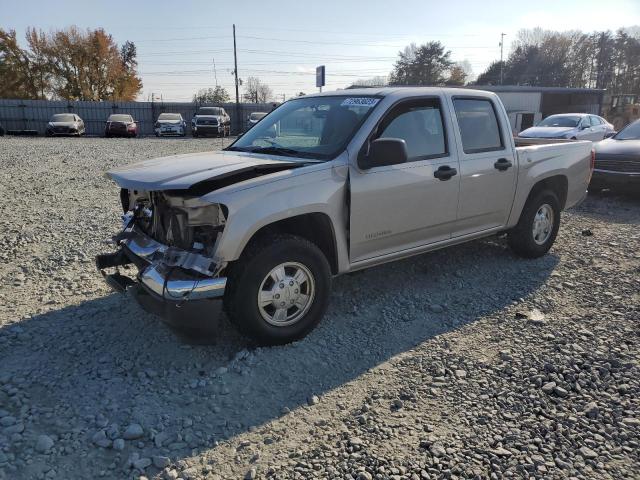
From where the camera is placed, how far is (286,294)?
12.3ft

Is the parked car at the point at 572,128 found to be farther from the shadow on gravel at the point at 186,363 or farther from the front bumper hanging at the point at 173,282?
the front bumper hanging at the point at 173,282

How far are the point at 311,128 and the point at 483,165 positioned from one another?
5.77ft

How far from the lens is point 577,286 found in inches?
204

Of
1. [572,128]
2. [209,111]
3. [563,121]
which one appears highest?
[209,111]

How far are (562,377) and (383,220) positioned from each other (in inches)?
68.3

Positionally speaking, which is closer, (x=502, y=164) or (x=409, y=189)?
(x=409, y=189)

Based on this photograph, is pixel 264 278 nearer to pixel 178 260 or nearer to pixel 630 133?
pixel 178 260

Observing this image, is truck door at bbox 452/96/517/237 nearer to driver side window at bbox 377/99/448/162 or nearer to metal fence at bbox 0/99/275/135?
driver side window at bbox 377/99/448/162

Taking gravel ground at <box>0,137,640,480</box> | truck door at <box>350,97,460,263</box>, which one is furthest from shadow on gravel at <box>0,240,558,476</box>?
truck door at <box>350,97,460,263</box>

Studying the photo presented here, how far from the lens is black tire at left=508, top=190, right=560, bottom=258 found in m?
5.80

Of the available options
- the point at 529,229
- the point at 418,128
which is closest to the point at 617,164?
the point at 529,229

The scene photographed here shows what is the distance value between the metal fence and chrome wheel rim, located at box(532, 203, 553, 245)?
3139 centimetres

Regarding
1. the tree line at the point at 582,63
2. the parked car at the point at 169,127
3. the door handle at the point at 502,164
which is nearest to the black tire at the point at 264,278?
the door handle at the point at 502,164

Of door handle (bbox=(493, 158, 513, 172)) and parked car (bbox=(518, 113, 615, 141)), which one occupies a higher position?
parked car (bbox=(518, 113, 615, 141))
